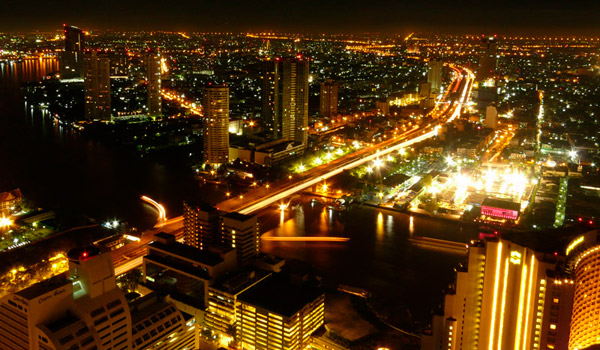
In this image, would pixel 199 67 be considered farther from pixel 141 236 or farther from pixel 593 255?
pixel 593 255

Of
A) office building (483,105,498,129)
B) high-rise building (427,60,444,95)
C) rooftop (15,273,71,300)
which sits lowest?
rooftop (15,273,71,300)

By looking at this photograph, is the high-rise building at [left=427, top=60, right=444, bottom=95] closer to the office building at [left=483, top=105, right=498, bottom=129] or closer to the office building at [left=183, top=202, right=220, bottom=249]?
the office building at [left=483, top=105, right=498, bottom=129]

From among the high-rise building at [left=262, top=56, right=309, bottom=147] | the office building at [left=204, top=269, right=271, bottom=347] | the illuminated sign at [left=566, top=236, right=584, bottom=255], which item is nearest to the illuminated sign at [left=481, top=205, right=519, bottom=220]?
the office building at [left=204, top=269, right=271, bottom=347]

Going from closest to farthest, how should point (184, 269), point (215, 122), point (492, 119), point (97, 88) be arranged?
point (184, 269)
point (215, 122)
point (492, 119)
point (97, 88)

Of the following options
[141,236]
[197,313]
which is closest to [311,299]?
[197,313]

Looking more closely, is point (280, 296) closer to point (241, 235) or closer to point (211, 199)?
point (241, 235)

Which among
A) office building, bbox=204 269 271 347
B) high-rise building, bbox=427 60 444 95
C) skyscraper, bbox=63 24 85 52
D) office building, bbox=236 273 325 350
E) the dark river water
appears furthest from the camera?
skyscraper, bbox=63 24 85 52

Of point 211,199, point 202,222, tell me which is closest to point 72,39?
point 211,199
